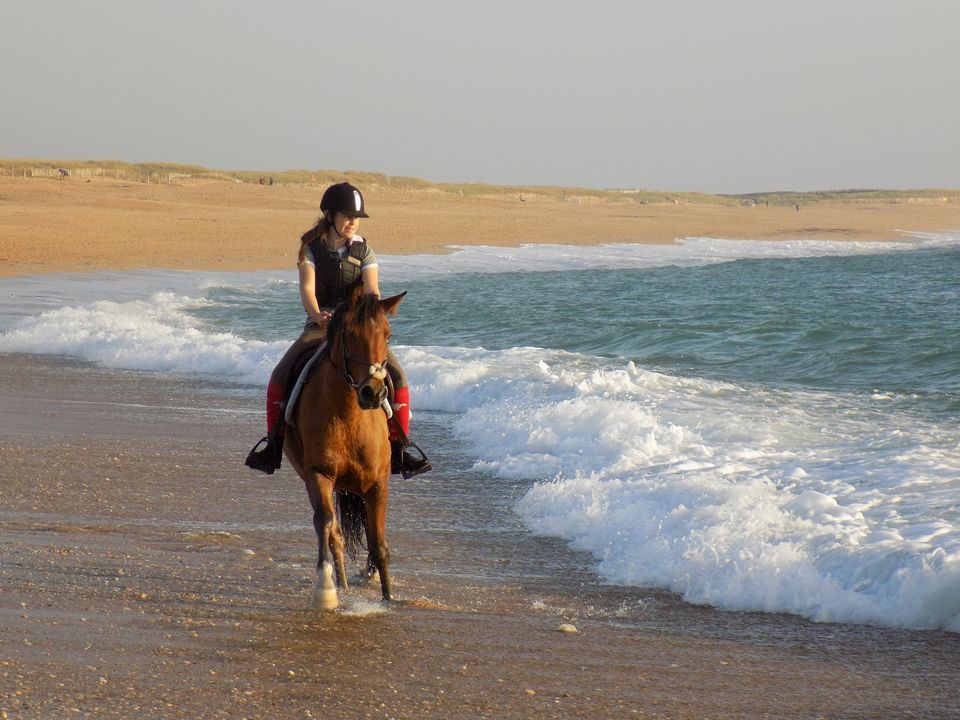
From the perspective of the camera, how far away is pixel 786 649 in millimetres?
5652

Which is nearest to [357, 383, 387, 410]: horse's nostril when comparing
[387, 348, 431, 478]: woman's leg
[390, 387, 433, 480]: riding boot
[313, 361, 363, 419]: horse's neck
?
[313, 361, 363, 419]: horse's neck

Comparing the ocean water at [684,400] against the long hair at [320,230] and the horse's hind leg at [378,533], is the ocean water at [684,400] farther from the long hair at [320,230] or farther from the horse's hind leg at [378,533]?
the long hair at [320,230]

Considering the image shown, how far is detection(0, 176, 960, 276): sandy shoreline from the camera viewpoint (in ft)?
127

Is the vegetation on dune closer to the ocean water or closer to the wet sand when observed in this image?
the ocean water

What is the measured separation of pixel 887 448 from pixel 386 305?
227 inches

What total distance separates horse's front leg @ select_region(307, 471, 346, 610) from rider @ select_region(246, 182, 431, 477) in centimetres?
64

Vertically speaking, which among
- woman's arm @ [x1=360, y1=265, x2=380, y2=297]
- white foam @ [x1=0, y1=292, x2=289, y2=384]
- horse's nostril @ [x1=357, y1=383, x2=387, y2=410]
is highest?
woman's arm @ [x1=360, y1=265, x2=380, y2=297]

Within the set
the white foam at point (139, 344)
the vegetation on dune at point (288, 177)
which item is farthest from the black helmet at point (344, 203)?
the vegetation on dune at point (288, 177)

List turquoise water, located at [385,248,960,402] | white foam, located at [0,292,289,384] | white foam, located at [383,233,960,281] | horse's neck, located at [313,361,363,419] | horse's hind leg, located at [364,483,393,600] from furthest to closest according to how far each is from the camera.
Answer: white foam, located at [383,233,960,281] < white foam, located at [0,292,289,384] < turquoise water, located at [385,248,960,402] < horse's hind leg, located at [364,483,393,600] < horse's neck, located at [313,361,363,419]

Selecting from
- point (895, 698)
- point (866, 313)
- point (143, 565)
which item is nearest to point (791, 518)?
point (895, 698)

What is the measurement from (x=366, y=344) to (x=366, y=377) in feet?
0.55

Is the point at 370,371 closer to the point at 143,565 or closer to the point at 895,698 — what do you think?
the point at 143,565

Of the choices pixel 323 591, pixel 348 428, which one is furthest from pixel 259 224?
pixel 323 591

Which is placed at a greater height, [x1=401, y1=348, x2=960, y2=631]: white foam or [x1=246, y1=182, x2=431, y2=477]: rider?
[x1=246, y1=182, x2=431, y2=477]: rider
